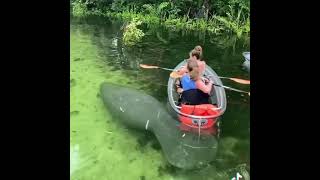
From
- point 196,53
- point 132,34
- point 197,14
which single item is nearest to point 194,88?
point 196,53

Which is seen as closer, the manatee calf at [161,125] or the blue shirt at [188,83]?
the manatee calf at [161,125]

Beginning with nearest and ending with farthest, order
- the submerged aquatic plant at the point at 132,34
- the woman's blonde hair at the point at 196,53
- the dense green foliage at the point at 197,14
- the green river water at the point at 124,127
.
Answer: the green river water at the point at 124,127 < the woman's blonde hair at the point at 196,53 < the submerged aquatic plant at the point at 132,34 < the dense green foliage at the point at 197,14

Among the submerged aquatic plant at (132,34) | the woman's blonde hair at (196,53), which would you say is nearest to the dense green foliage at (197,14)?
the submerged aquatic plant at (132,34)

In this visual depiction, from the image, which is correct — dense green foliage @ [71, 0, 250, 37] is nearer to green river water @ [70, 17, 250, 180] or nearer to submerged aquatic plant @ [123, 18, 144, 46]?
green river water @ [70, 17, 250, 180]

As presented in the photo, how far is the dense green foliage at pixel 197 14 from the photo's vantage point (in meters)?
12.6

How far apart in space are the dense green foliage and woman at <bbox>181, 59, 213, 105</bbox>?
749 centimetres

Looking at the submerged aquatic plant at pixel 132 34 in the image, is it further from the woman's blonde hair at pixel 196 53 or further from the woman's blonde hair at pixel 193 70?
the woman's blonde hair at pixel 193 70

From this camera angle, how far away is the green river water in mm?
4680

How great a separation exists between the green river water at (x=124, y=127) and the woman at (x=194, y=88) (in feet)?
2.04

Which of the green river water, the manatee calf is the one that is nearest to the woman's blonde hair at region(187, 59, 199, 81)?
the manatee calf

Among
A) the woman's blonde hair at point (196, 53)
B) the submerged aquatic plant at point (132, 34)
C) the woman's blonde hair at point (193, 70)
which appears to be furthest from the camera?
the submerged aquatic plant at point (132, 34)

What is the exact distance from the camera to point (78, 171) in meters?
4.66
